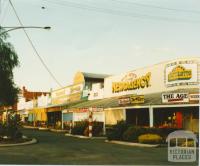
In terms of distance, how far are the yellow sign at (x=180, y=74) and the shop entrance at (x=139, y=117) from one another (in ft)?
21.0

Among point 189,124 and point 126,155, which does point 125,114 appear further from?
point 126,155

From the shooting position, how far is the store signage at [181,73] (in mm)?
33281

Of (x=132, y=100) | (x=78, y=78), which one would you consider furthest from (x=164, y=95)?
(x=78, y=78)

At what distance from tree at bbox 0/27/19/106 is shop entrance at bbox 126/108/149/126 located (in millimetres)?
10777

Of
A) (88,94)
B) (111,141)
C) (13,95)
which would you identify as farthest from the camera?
(88,94)

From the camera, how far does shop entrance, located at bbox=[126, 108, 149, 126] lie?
40938 millimetres

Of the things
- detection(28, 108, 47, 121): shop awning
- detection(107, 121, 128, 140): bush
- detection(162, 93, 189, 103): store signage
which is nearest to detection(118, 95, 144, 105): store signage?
detection(162, 93, 189, 103): store signage

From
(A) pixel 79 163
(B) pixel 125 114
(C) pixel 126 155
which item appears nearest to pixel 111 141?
(B) pixel 125 114

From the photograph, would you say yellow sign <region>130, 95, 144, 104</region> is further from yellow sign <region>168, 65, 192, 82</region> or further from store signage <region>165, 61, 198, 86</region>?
yellow sign <region>168, 65, 192, 82</region>

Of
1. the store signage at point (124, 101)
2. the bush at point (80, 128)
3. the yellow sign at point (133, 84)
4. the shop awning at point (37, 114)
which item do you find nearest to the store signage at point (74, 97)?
the shop awning at point (37, 114)

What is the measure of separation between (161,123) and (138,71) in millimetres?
5136

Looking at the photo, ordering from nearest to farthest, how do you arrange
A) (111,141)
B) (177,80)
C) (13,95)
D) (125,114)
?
(111,141) → (177,80) → (13,95) → (125,114)

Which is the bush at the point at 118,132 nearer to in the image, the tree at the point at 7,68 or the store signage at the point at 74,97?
the tree at the point at 7,68

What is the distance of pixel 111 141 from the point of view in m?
31.9
